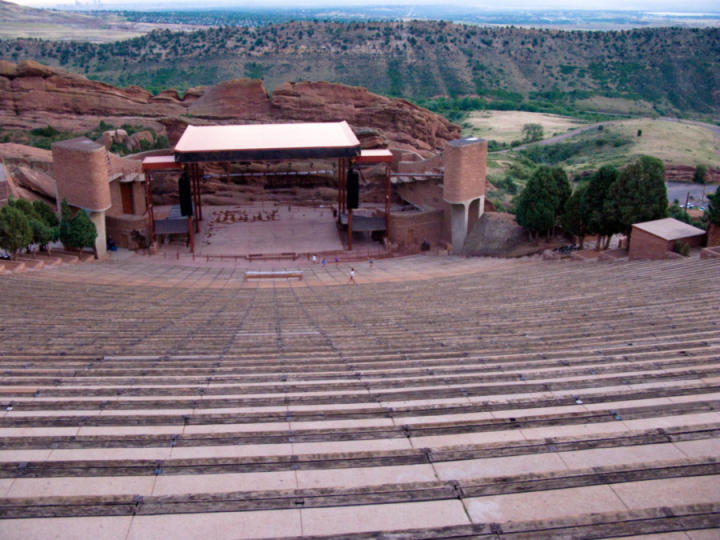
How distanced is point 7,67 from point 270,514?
55502mm

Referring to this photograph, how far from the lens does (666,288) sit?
1877cm

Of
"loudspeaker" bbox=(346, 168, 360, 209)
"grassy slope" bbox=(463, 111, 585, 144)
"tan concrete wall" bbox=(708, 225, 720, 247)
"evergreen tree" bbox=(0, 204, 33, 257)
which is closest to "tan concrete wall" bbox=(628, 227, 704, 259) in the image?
"tan concrete wall" bbox=(708, 225, 720, 247)

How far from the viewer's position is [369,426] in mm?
7797

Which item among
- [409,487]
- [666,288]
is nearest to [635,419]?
[409,487]

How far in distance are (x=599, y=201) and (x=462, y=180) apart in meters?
8.15

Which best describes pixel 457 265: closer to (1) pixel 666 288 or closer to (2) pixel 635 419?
(1) pixel 666 288

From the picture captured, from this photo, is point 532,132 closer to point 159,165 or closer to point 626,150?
point 626,150

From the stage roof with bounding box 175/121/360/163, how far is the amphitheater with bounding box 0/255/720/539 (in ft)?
59.3

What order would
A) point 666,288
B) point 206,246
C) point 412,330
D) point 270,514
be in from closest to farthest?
point 270,514 < point 412,330 < point 666,288 < point 206,246

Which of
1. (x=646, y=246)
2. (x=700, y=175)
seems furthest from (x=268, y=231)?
(x=700, y=175)

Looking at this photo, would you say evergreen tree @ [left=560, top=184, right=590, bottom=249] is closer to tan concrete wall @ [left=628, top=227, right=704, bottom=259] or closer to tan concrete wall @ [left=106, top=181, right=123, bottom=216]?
tan concrete wall @ [left=628, top=227, right=704, bottom=259]

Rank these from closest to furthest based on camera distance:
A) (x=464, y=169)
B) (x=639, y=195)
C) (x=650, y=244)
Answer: (x=650, y=244), (x=639, y=195), (x=464, y=169)

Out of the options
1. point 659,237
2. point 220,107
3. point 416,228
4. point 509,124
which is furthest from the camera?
point 509,124

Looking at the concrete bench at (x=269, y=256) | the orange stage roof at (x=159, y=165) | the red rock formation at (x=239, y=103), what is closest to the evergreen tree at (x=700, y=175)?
the red rock formation at (x=239, y=103)
